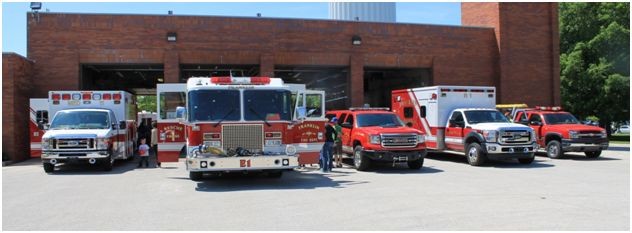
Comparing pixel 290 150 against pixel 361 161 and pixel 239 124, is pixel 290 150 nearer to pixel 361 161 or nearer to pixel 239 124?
pixel 239 124

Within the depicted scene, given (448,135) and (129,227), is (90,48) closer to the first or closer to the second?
(448,135)

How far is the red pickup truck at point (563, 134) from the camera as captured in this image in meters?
18.8

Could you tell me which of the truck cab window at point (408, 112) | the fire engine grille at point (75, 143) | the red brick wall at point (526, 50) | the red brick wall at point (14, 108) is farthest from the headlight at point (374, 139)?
the red brick wall at point (526, 50)

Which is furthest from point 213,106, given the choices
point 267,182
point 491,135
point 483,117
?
point 483,117

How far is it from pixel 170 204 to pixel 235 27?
53.4 ft

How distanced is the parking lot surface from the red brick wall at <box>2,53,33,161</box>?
18.7 ft

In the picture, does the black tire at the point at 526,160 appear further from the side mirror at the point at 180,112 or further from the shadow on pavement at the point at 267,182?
the side mirror at the point at 180,112

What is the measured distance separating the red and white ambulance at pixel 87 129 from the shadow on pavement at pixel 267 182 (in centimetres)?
423

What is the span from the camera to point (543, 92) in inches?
1120

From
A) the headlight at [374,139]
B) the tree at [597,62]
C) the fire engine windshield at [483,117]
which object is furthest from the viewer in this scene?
the tree at [597,62]

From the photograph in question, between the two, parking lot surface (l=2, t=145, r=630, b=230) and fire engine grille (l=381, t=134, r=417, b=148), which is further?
fire engine grille (l=381, t=134, r=417, b=148)

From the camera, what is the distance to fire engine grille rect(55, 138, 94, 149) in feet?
49.4

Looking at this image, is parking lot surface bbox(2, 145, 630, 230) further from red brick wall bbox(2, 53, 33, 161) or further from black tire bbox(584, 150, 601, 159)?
red brick wall bbox(2, 53, 33, 161)

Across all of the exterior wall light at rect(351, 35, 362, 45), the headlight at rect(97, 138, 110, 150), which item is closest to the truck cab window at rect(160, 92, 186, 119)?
the headlight at rect(97, 138, 110, 150)
